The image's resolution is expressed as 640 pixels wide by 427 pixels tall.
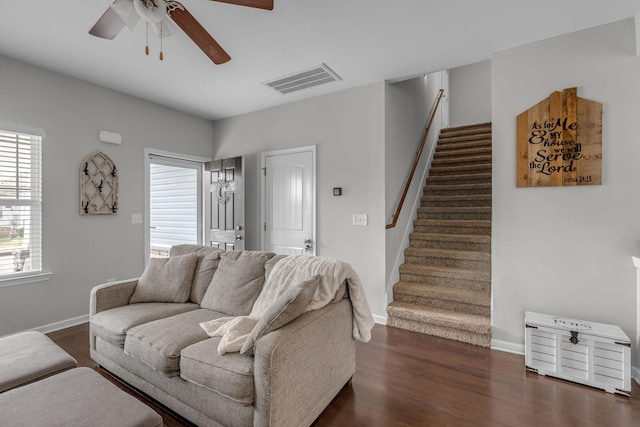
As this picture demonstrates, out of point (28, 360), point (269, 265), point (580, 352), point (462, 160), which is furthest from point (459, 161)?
point (28, 360)

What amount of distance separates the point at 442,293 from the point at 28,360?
10.9ft

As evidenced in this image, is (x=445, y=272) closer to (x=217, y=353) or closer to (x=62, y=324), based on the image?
(x=217, y=353)

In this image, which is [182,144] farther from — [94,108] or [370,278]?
[370,278]

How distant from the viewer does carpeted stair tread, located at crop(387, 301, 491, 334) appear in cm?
287

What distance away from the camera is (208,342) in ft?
5.91

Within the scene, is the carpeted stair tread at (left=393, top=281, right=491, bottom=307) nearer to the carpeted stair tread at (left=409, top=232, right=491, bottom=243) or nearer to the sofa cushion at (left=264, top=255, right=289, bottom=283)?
the carpeted stair tread at (left=409, top=232, right=491, bottom=243)

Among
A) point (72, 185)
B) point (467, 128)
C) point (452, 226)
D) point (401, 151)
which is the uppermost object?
point (467, 128)

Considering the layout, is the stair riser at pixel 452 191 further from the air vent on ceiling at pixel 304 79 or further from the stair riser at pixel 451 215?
the air vent on ceiling at pixel 304 79

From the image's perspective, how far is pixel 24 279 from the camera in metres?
2.99

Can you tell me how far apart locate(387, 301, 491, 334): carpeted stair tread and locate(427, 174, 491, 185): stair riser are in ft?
7.21

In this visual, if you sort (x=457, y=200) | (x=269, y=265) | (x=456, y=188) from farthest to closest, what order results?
1. (x=456, y=188)
2. (x=457, y=200)
3. (x=269, y=265)

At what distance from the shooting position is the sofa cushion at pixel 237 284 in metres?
2.33

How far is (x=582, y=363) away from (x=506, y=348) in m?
0.59

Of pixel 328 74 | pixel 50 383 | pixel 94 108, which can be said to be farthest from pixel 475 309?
pixel 94 108
